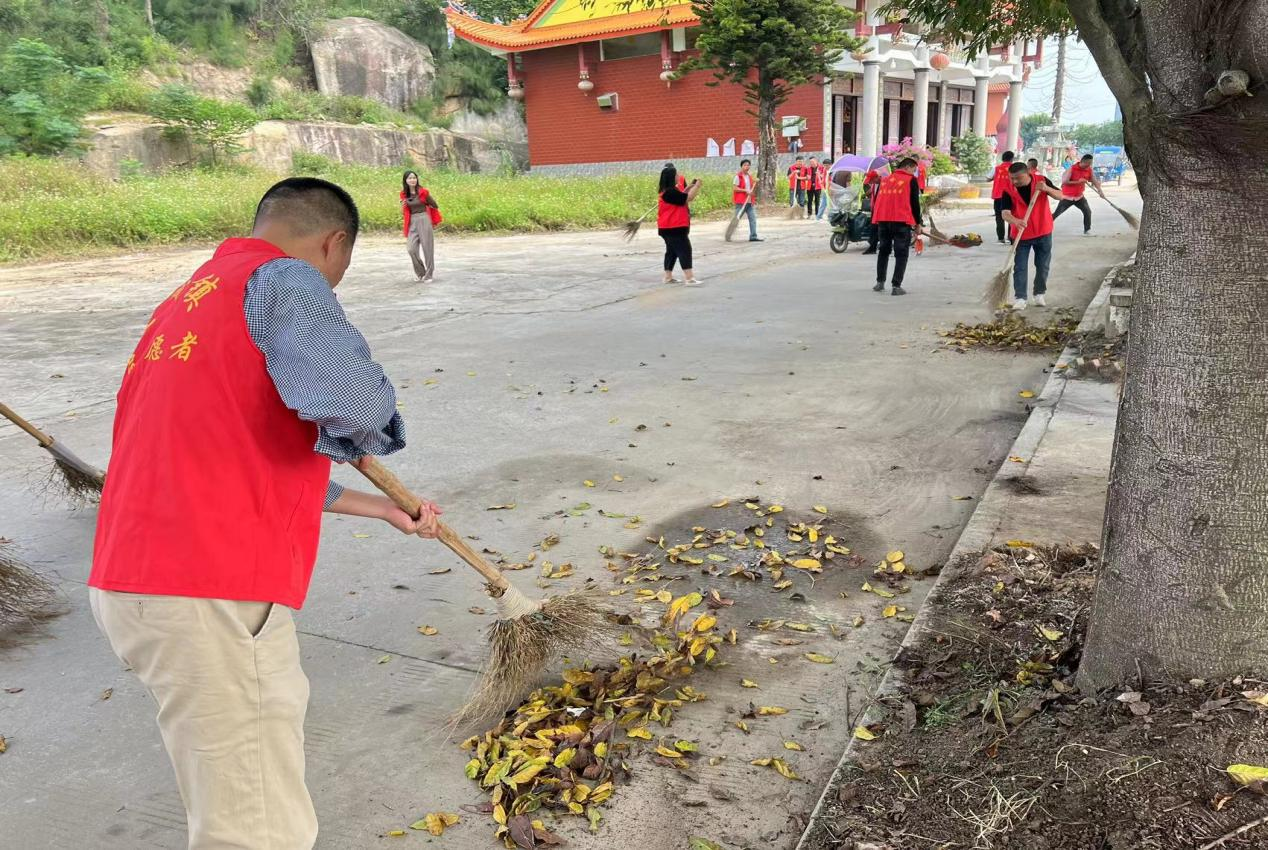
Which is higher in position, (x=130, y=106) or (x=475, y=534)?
(x=130, y=106)

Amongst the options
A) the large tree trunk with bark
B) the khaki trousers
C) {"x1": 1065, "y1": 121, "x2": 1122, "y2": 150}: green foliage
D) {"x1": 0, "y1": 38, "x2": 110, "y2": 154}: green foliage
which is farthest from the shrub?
{"x1": 1065, "y1": 121, "x2": 1122, "y2": 150}: green foliage

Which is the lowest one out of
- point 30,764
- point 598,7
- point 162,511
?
point 30,764

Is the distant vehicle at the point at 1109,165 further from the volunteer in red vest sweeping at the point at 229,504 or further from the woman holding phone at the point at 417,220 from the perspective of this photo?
the volunteer in red vest sweeping at the point at 229,504

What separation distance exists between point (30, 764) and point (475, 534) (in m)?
1.99

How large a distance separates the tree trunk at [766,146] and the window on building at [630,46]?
22.3ft

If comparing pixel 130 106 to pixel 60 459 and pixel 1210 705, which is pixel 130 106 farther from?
pixel 1210 705

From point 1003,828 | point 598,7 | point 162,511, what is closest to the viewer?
point 162,511

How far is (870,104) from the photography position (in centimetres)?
2975

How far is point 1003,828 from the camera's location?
6.79ft

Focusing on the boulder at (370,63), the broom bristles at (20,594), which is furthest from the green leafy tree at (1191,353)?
the boulder at (370,63)

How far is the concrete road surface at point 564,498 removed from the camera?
261 cm

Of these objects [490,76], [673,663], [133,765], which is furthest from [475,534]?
[490,76]

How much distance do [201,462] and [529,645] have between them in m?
1.43

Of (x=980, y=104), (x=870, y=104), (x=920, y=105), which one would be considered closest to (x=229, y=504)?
(x=870, y=104)
